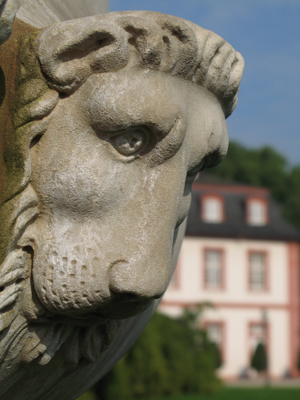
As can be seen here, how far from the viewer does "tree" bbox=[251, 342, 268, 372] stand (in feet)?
74.8

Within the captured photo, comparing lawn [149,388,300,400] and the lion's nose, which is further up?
the lion's nose

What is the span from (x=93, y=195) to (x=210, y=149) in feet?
1.30

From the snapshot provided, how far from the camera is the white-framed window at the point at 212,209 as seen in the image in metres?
26.9

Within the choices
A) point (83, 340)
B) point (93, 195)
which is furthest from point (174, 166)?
point (83, 340)

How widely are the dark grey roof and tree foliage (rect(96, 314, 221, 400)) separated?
6.58 metres

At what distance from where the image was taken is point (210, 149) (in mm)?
1642

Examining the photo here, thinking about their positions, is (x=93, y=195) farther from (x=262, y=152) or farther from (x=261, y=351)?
(x=262, y=152)

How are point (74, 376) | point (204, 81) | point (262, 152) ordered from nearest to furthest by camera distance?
point (204, 81)
point (74, 376)
point (262, 152)

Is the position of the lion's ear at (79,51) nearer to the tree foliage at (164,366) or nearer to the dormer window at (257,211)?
the tree foliage at (164,366)

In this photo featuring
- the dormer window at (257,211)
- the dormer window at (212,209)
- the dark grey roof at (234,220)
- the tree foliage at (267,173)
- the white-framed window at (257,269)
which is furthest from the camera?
the tree foliage at (267,173)

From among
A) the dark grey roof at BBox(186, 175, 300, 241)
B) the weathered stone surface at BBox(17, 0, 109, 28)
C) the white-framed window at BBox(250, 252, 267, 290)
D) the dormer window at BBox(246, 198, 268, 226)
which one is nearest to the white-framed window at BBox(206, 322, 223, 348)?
the white-framed window at BBox(250, 252, 267, 290)

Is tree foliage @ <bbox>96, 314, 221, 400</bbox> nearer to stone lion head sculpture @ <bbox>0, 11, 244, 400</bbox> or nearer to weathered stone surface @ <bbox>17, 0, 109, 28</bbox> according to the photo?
weathered stone surface @ <bbox>17, 0, 109, 28</bbox>

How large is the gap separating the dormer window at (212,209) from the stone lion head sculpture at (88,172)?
25.4 meters

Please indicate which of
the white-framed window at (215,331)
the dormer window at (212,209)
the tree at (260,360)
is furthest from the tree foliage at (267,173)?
the tree at (260,360)
